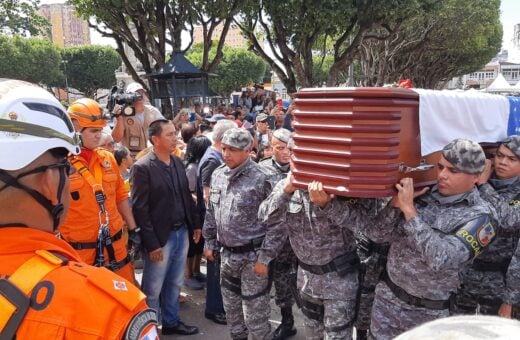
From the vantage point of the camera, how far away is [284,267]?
3791 millimetres

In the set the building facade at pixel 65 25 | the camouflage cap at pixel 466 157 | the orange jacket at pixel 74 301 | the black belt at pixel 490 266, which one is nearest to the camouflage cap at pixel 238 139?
the camouflage cap at pixel 466 157

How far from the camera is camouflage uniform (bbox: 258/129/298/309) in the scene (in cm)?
372

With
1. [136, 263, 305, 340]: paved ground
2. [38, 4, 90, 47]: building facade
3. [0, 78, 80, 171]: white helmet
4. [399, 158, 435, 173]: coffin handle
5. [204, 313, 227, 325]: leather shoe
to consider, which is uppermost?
[38, 4, 90, 47]: building facade

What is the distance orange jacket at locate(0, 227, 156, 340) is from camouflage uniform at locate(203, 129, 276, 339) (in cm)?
212

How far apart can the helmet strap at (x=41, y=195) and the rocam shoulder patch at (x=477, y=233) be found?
1.88 m

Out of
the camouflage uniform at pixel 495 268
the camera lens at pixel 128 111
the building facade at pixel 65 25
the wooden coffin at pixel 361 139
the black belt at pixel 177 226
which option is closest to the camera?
the wooden coffin at pixel 361 139

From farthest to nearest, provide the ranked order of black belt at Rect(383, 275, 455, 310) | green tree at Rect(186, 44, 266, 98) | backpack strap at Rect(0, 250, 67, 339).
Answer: green tree at Rect(186, 44, 266, 98) → black belt at Rect(383, 275, 455, 310) → backpack strap at Rect(0, 250, 67, 339)

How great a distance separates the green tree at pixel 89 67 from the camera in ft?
144

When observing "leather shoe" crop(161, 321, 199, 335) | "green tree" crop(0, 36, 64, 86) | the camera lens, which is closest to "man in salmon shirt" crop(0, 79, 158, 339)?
"leather shoe" crop(161, 321, 199, 335)

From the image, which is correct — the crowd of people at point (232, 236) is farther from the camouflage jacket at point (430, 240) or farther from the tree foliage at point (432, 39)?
the tree foliage at point (432, 39)

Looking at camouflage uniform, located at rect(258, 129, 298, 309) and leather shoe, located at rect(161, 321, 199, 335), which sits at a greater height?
camouflage uniform, located at rect(258, 129, 298, 309)

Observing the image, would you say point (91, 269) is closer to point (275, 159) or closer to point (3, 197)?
point (3, 197)

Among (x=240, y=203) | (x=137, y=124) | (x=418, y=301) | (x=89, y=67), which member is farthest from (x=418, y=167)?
(x=89, y=67)

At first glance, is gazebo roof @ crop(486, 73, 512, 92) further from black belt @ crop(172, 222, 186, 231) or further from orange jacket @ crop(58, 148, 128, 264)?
orange jacket @ crop(58, 148, 128, 264)
